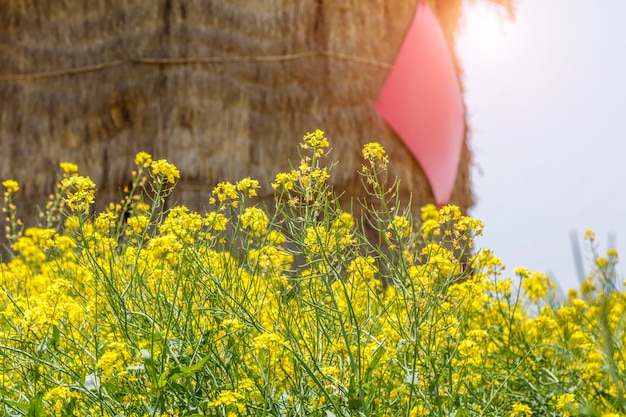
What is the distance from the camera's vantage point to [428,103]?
5.57m

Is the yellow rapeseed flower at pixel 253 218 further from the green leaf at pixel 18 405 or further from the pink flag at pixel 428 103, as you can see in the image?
the pink flag at pixel 428 103

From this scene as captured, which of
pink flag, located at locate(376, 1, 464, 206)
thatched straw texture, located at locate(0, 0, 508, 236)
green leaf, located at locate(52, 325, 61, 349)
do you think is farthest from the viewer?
pink flag, located at locate(376, 1, 464, 206)

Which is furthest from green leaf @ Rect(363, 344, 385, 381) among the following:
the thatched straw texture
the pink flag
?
the pink flag

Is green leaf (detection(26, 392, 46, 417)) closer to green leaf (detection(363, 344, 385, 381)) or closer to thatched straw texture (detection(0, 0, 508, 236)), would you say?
green leaf (detection(363, 344, 385, 381))

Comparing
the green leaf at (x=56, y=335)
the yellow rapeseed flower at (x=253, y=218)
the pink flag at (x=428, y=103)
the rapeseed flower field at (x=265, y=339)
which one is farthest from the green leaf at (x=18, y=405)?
the pink flag at (x=428, y=103)

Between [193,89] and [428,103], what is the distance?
1568 mm

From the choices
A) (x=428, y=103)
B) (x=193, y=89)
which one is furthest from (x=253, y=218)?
(x=428, y=103)

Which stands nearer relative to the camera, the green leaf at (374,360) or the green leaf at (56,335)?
the green leaf at (374,360)

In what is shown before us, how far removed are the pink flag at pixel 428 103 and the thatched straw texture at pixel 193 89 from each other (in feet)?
0.29

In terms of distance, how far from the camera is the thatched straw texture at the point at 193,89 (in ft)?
15.8

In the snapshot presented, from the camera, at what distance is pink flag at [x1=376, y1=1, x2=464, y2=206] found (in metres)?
5.27

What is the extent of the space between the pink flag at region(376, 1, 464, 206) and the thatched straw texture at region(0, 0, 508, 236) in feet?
0.29

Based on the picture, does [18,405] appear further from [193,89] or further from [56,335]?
[193,89]

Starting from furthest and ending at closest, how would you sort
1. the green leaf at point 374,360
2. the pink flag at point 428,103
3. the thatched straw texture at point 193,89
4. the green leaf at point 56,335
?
the pink flag at point 428,103 → the thatched straw texture at point 193,89 → the green leaf at point 56,335 → the green leaf at point 374,360
